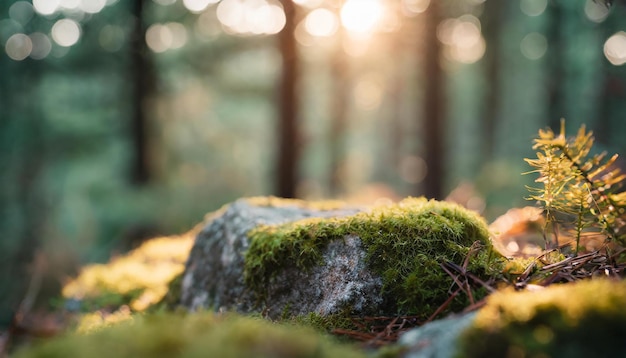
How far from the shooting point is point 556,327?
59.4 inches

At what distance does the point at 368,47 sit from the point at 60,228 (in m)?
23.6

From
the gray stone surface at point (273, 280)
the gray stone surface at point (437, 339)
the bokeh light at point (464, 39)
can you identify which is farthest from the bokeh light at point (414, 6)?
the gray stone surface at point (437, 339)

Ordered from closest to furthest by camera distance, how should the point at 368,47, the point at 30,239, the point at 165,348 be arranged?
the point at 165,348
the point at 30,239
the point at 368,47

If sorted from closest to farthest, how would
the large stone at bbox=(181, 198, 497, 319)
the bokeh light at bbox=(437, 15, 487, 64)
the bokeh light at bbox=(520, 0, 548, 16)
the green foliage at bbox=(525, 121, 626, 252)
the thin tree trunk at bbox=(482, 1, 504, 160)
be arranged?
the green foliage at bbox=(525, 121, 626, 252), the large stone at bbox=(181, 198, 497, 319), the thin tree trunk at bbox=(482, 1, 504, 160), the bokeh light at bbox=(437, 15, 487, 64), the bokeh light at bbox=(520, 0, 548, 16)

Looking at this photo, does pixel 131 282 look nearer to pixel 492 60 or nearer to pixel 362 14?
pixel 362 14

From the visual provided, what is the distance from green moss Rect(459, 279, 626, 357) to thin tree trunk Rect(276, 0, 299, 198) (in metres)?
10.8

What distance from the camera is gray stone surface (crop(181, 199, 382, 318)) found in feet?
8.72

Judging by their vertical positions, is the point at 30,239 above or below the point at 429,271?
below

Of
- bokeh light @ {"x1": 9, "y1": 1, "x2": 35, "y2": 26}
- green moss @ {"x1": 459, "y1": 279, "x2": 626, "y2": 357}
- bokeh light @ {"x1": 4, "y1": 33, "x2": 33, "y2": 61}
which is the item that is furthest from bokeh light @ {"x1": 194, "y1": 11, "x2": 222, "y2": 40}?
green moss @ {"x1": 459, "y1": 279, "x2": 626, "y2": 357}

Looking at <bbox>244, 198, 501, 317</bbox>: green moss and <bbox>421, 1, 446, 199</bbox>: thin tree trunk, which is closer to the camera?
<bbox>244, 198, 501, 317</bbox>: green moss

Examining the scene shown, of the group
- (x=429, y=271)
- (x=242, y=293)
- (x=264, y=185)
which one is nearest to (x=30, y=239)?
(x=264, y=185)

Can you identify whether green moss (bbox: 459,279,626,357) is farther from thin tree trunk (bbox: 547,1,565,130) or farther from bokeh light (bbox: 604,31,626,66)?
thin tree trunk (bbox: 547,1,565,130)

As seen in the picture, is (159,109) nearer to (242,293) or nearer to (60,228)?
(60,228)

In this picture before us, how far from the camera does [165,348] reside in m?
1.42
